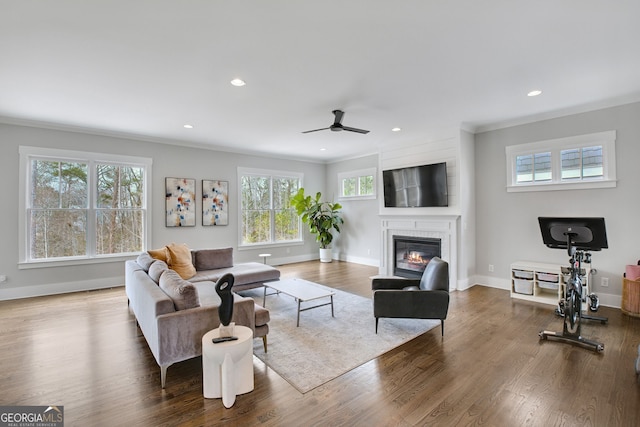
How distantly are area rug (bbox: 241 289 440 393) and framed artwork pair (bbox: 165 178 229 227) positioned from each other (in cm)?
303

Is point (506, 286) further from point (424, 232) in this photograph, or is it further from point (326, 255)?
point (326, 255)

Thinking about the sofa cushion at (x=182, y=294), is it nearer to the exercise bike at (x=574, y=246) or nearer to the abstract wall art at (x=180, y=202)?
the exercise bike at (x=574, y=246)

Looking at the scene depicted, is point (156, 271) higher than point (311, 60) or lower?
lower

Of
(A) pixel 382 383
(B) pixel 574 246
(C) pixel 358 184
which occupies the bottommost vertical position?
(A) pixel 382 383

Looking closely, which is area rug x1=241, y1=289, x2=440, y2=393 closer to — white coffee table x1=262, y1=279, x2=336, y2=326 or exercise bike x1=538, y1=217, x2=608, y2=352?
white coffee table x1=262, y1=279, x2=336, y2=326

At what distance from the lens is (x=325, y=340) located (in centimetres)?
327

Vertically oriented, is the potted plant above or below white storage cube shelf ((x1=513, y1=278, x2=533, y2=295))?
above

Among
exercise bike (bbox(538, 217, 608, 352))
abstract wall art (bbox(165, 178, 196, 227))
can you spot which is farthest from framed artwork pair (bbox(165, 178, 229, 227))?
exercise bike (bbox(538, 217, 608, 352))

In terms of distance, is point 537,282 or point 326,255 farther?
point 326,255

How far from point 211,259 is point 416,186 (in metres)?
4.03

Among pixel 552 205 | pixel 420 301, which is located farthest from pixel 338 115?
pixel 552 205

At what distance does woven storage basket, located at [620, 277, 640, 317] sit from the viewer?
380cm

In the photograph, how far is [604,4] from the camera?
2.19m

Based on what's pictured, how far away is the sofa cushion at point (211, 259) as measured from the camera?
518 cm
